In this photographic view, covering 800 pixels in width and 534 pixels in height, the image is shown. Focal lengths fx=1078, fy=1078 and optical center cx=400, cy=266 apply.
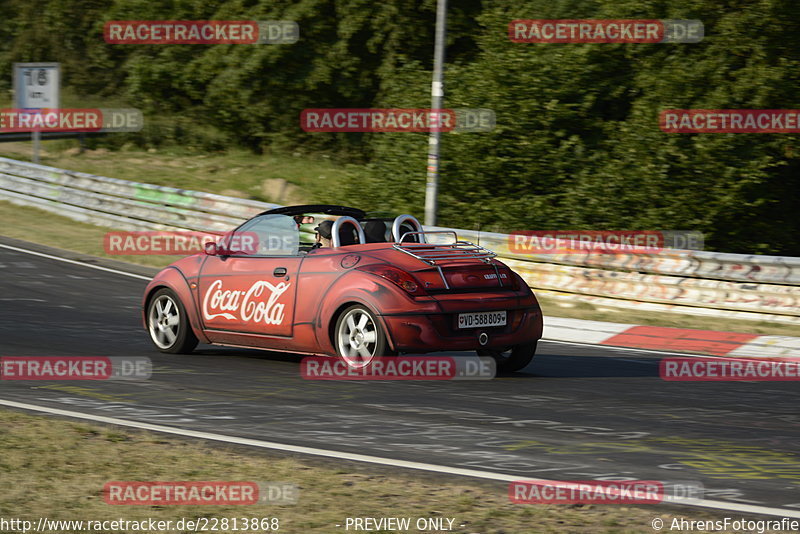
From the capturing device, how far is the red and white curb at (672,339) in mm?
12570

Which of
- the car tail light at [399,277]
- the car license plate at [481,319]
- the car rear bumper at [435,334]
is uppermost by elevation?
the car tail light at [399,277]

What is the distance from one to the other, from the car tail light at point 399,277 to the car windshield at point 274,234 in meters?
1.16

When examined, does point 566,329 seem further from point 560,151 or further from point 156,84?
point 156,84

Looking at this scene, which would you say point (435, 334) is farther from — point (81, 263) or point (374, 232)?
point (81, 263)

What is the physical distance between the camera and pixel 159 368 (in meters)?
9.64

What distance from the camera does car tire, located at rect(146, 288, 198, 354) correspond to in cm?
1061

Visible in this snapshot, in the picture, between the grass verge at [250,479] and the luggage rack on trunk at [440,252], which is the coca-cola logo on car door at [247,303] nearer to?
Answer: the luggage rack on trunk at [440,252]

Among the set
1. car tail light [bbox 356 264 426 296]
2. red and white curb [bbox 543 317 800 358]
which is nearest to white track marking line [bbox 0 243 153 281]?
red and white curb [bbox 543 317 800 358]

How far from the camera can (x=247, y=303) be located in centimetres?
1008

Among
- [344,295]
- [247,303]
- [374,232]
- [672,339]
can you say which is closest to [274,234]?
[247,303]

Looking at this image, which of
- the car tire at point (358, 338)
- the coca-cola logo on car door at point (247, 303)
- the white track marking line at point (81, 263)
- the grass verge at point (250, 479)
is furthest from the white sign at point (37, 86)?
the grass verge at point (250, 479)

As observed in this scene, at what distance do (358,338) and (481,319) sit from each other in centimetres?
106

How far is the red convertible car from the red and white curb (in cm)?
273

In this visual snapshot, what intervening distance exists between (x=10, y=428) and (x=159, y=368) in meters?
2.84
